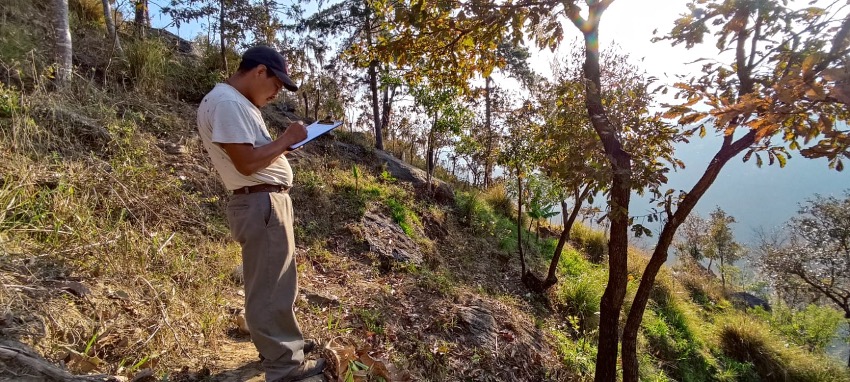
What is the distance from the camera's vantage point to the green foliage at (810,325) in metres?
11.3

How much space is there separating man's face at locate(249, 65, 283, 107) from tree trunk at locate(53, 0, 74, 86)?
3.66 meters

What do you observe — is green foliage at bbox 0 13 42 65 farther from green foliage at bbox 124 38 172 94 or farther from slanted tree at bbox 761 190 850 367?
slanted tree at bbox 761 190 850 367

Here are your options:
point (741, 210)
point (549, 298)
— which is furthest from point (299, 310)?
point (741, 210)

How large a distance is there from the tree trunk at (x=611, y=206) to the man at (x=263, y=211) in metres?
2.43

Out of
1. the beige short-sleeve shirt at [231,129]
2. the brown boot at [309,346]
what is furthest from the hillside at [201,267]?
the beige short-sleeve shirt at [231,129]

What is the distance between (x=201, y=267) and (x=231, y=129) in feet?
5.87

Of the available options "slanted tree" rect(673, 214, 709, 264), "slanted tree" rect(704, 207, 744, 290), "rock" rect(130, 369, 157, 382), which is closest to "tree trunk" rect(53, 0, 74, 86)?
"rock" rect(130, 369, 157, 382)

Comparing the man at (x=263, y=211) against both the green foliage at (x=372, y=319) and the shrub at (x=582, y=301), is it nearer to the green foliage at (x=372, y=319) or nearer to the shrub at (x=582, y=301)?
the green foliage at (x=372, y=319)

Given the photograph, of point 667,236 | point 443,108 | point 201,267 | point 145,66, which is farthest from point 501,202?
point 201,267

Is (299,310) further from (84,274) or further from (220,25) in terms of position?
(220,25)

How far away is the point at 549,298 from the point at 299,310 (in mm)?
4576

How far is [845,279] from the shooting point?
13312 millimetres

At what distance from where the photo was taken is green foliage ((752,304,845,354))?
1130cm

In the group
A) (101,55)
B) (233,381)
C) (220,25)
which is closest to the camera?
(233,381)
